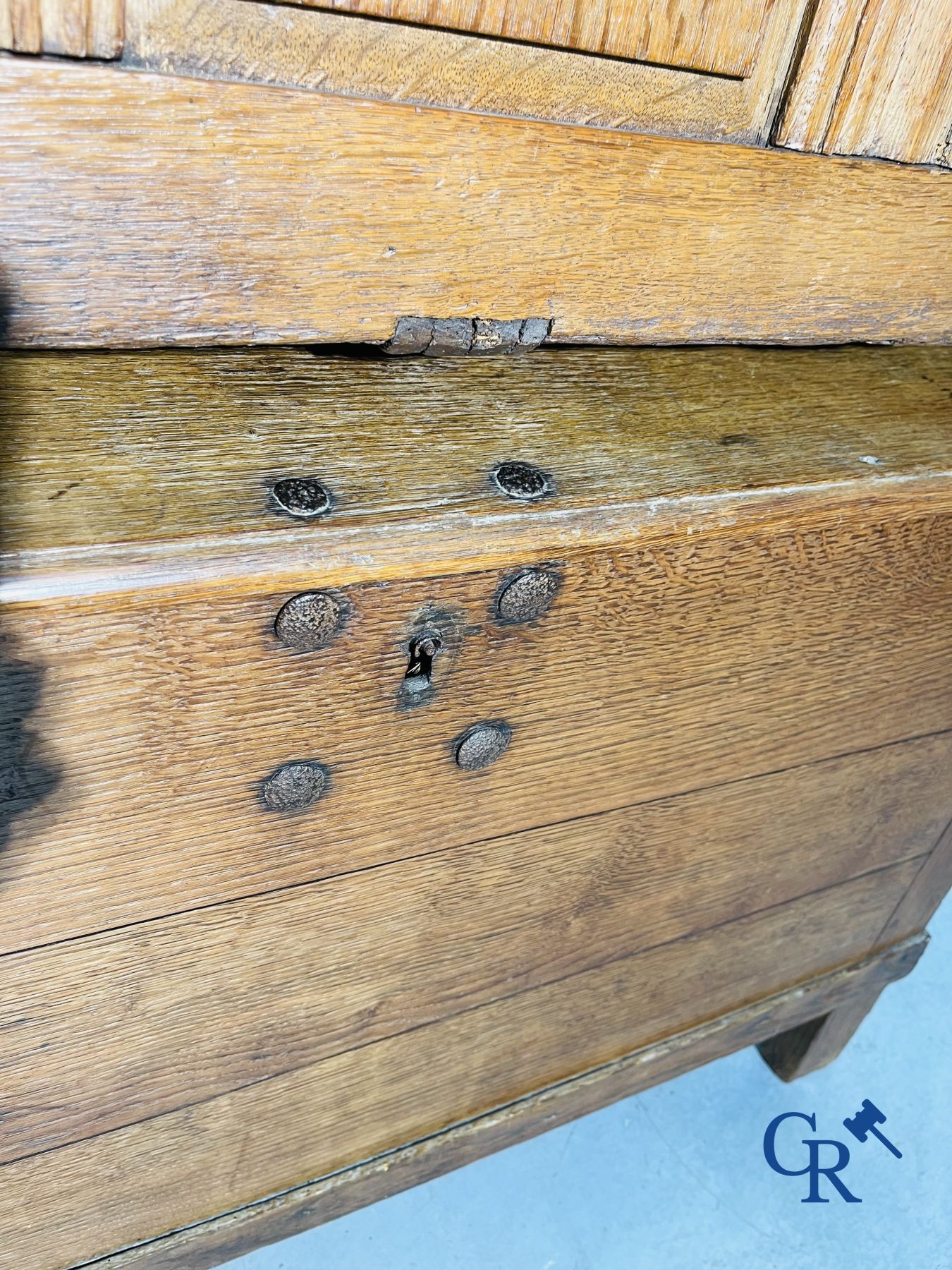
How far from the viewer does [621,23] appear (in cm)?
55

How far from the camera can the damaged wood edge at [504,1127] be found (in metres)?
0.81

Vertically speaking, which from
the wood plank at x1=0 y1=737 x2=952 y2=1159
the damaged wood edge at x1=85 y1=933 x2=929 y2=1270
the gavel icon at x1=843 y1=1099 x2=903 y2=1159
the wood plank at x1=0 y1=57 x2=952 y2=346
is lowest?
the gavel icon at x1=843 y1=1099 x2=903 y2=1159

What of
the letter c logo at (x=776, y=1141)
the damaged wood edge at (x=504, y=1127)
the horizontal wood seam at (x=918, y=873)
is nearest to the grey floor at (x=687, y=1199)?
the letter c logo at (x=776, y=1141)

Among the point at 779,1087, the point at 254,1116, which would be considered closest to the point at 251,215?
the point at 254,1116

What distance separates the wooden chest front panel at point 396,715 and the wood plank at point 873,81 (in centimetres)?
14

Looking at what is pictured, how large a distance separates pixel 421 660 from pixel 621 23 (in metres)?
0.34

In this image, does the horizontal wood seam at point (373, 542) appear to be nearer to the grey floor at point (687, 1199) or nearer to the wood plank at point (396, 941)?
the wood plank at point (396, 941)

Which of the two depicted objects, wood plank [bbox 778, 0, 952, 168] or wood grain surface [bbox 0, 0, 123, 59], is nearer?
wood grain surface [bbox 0, 0, 123, 59]

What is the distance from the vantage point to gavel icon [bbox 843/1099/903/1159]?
4.04 feet

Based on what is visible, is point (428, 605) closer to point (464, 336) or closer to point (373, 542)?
point (373, 542)

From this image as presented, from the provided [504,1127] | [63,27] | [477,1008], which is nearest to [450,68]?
[63,27]

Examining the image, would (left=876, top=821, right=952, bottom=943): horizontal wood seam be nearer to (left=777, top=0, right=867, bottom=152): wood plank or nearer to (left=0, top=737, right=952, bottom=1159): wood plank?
(left=0, top=737, right=952, bottom=1159): wood plank

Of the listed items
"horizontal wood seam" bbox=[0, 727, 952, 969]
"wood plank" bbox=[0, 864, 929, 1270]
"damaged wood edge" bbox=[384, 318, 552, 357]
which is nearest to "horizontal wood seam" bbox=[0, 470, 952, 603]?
"damaged wood edge" bbox=[384, 318, 552, 357]

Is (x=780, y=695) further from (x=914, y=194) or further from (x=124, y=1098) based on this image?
(x=124, y=1098)
